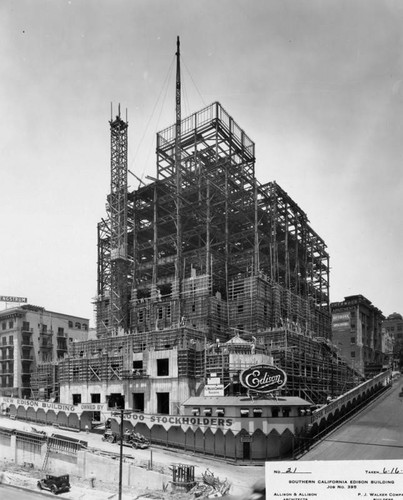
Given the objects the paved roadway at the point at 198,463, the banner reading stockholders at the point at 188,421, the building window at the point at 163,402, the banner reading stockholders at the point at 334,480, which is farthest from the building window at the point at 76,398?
the banner reading stockholders at the point at 334,480

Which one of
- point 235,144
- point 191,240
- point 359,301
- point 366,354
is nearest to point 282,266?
point 191,240

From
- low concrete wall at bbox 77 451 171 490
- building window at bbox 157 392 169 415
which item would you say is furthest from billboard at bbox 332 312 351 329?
low concrete wall at bbox 77 451 171 490

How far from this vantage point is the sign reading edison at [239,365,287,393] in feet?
168

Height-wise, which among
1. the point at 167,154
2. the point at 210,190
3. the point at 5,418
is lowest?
the point at 5,418

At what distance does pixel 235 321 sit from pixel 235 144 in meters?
33.5

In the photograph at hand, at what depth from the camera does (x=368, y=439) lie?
51.8 m

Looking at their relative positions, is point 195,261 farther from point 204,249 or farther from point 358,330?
point 358,330

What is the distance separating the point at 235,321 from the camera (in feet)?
293

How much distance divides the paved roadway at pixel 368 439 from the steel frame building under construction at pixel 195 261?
11198 mm

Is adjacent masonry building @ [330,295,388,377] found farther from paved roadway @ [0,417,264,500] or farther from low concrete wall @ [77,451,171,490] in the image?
low concrete wall @ [77,451,171,490]

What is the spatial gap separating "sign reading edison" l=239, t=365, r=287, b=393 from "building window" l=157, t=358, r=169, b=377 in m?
20.9

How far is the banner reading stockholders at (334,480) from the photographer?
2711 centimetres

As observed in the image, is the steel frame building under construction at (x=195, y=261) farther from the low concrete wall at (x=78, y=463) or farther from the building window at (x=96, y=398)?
the low concrete wall at (x=78, y=463)

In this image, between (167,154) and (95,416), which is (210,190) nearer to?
(167,154)
